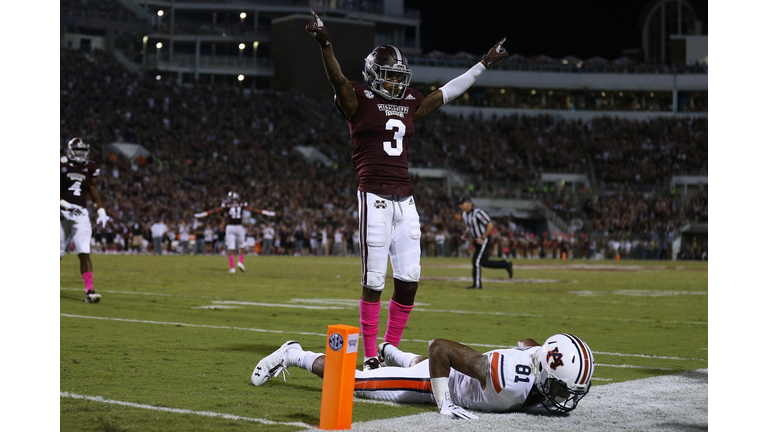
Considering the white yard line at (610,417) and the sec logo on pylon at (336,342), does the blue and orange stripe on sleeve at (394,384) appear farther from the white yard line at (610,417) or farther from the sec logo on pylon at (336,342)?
the sec logo on pylon at (336,342)

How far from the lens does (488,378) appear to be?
452 cm

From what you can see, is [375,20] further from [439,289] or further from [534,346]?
[534,346]

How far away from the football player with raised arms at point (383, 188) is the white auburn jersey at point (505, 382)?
1099 millimetres

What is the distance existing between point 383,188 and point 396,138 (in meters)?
0.36

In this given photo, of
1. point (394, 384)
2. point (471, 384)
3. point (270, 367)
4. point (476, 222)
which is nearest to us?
point (471, 384)

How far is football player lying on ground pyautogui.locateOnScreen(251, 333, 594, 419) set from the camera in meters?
4.24

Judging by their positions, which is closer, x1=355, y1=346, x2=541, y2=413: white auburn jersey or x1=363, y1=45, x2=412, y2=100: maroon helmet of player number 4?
x1=355, y1=346, x2=541, y2=413: white auburn jersey

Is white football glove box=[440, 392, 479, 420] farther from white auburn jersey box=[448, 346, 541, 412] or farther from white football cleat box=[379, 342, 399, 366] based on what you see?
white football cleat box=[379, 342, 399, 366]

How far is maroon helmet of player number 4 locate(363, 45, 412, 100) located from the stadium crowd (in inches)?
1003

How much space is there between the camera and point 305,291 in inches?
526

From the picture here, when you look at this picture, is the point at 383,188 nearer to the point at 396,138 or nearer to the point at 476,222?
the point at 396,138

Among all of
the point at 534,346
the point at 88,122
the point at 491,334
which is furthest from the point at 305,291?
the point at 88,122

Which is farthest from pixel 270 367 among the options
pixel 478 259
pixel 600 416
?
pixel 478 259

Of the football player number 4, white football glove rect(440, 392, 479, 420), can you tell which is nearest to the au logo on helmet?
white football glove rect(440, 392, 479, 420)
